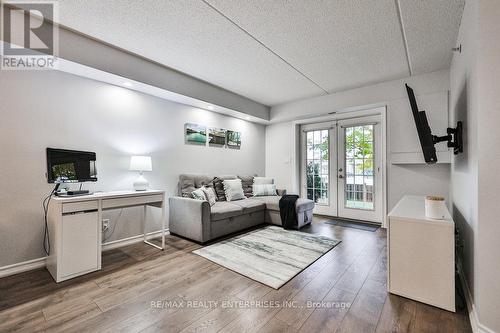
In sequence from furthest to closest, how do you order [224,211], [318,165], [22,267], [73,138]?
[318,165]
[224,211]
[73,138]
[22,267]

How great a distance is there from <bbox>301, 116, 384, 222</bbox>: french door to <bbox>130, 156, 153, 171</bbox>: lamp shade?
11.2 feet

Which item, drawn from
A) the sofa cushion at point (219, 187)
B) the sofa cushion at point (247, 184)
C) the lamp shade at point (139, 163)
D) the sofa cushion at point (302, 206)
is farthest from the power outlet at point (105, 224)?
the sofa cushion at point (302, 206)

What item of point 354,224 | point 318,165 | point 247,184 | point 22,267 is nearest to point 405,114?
point 318,165

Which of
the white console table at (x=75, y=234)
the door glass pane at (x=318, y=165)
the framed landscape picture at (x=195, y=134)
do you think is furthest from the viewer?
the door glass pane at (x=318, y=165)

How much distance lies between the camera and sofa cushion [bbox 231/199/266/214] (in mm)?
3580

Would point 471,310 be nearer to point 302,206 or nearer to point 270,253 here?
point 270,253

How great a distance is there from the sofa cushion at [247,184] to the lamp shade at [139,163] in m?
1.98

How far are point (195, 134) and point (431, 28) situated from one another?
3.48 m

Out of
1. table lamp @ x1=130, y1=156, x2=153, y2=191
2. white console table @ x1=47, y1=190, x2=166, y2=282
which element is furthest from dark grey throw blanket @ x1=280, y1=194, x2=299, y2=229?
white console table @ x1=47, y1=190, x2=166, y2=282

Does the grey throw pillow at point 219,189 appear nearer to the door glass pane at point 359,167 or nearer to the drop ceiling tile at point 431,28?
the door glass pane at point 359,167

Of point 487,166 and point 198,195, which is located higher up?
point 487,166

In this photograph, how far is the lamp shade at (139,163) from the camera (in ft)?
9.69

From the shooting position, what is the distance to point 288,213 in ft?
12.1

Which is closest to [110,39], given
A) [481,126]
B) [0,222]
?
[0,222]
